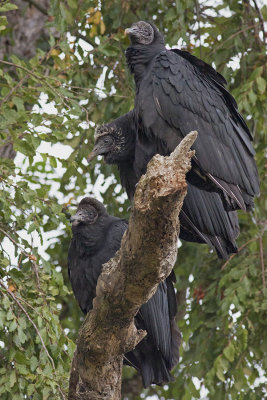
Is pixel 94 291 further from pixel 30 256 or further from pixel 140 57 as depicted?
pixel 140 57

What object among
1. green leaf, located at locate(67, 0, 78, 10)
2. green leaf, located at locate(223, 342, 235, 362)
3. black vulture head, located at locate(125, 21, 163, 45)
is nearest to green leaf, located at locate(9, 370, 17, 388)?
green leaf, located at locate(223, 342, 235, 362)

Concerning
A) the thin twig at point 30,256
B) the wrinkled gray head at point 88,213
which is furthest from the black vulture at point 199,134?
the thin twig at point 30,256

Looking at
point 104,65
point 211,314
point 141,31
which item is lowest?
point 211,314

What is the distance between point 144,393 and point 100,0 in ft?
10.5

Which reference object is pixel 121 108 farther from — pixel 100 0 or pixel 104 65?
Result: pixel 100 0

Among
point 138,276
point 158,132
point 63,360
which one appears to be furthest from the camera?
point 63,360

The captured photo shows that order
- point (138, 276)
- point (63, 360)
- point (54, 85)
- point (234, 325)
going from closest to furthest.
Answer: point (138, 276) → point (63, 360) → point (54, 85) → point (234, 325)

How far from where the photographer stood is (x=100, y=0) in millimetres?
5820

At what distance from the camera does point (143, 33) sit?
4281mm

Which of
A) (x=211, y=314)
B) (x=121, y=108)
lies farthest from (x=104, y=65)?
(x=211, y=314)

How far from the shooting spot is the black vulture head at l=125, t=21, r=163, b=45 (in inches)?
167

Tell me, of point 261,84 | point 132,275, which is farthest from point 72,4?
point 132,275

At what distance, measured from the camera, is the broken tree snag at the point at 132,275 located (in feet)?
9.09

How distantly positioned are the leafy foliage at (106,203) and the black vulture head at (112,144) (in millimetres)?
242
